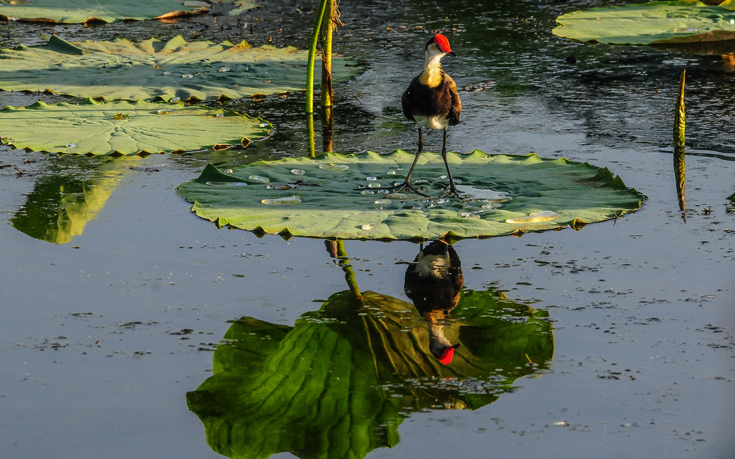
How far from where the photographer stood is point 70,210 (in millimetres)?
4898

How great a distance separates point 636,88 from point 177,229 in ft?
14.3

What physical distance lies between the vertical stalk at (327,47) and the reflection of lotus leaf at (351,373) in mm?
3325

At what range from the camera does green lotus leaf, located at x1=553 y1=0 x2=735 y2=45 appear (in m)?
8.84

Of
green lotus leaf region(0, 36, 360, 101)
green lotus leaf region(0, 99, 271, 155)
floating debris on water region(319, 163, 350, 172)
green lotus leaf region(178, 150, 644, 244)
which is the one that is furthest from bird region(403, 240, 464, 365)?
green lotus leaf region(0, 36, 360, 101)

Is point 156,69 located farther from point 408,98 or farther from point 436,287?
point 436,287

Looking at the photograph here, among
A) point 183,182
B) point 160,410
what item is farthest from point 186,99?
point 160,410

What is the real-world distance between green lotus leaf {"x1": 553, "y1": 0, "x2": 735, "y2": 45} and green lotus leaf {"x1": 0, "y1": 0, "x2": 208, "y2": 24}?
4.39m

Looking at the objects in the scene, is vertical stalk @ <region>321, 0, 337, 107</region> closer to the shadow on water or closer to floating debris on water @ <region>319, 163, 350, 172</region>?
floating debris on water @ <region>319, 163, 350, 172</region>

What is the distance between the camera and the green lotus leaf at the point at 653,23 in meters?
8.84

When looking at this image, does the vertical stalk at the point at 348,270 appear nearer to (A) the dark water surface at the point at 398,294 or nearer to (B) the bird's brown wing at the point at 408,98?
(A) the dark water surface at the point at 398,294

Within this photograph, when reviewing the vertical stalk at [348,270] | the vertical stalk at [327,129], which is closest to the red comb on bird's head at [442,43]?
the vertical stalk at [348,270]

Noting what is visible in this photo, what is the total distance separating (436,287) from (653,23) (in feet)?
21.3

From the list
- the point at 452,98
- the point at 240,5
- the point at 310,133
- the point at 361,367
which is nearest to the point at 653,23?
the point at 310,133

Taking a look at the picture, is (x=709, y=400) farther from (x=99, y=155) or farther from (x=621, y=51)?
(x=621, y=51)
